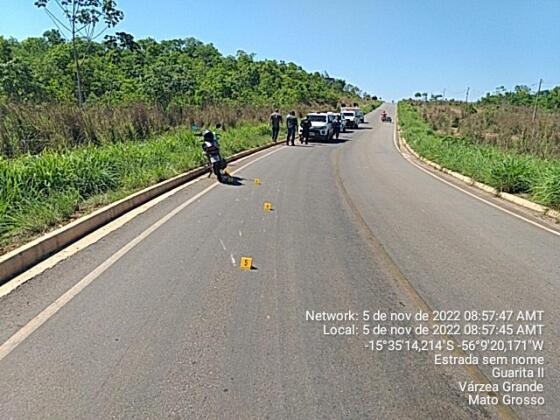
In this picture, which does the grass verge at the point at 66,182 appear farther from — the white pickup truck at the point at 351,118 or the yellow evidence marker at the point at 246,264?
the white pickup truck at the point at 351,118

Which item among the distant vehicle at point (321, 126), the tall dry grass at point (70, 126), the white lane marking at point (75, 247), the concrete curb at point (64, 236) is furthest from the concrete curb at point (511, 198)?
the distant vehicle at point (321, 126)

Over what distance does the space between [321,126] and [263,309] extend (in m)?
27.3

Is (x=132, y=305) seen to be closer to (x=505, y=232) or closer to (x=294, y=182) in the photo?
(x=505, y=232)

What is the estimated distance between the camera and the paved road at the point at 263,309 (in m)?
3.22

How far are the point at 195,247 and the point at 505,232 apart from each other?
5.36 metres

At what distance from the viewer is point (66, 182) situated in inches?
357

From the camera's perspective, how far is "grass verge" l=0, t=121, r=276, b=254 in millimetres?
6812

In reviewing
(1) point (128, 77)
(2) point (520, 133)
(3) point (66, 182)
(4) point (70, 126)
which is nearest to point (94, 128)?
(4) point (70, 126)

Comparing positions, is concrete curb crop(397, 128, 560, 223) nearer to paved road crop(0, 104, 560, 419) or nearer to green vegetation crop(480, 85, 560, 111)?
paved road crop(0, 104, 560, 419)

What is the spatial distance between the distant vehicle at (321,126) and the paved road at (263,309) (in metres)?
22.3

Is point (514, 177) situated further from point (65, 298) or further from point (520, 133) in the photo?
point (520, 133)

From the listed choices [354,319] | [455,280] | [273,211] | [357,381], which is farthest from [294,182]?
[357,381]

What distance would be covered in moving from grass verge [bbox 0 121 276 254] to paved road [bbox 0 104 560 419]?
0.99 meters

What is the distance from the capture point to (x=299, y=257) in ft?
20.6
